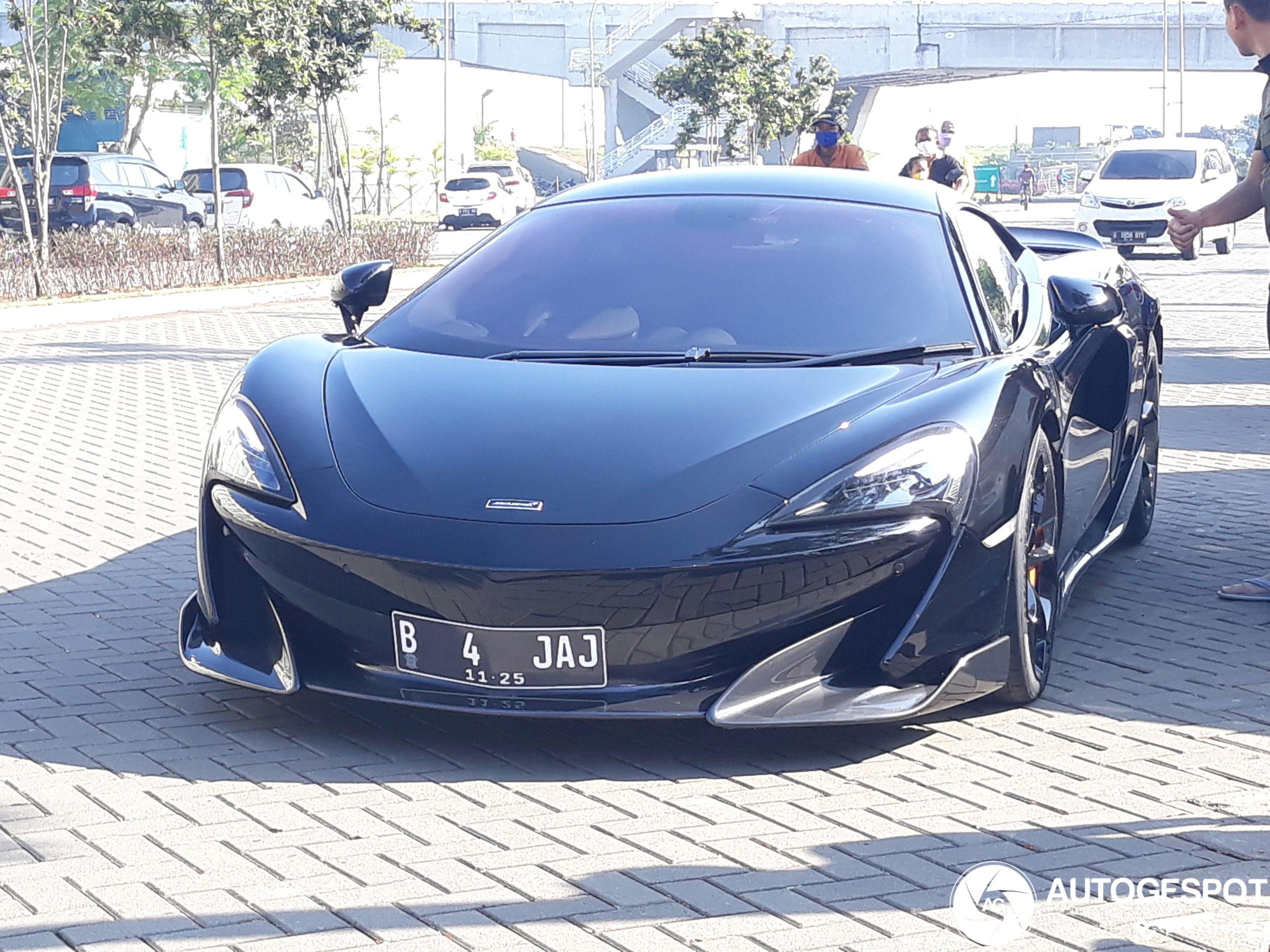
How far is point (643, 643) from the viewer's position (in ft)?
12.5

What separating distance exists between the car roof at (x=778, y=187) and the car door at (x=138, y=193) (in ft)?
76.1

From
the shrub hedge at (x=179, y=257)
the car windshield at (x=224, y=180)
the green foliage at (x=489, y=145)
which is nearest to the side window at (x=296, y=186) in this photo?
the car windshield at (x=224, y=180)

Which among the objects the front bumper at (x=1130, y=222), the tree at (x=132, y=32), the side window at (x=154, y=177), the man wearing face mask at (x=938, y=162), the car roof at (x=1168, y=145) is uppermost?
the tree at (x=132, y=32)

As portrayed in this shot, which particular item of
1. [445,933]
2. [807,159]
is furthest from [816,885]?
[807,159]

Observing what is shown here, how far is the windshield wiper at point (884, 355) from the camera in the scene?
444cm

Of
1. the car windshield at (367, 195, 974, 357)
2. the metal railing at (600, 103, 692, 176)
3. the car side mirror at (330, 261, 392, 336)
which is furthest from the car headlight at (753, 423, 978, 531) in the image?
the metal railing at (600, 103, 692, 176)

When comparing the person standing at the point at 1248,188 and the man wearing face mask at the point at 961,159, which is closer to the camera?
the person standing at the point at 1248,188

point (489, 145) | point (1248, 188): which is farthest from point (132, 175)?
point (489, 145)

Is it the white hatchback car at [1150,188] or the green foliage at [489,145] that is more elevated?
the green foliage at [489,145]

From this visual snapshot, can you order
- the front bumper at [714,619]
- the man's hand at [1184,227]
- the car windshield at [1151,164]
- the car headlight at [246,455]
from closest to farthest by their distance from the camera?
1. the front bumper at [714,619]
2. the car headlight at [246,455]
3. the man's hand at [1184,227]
4. the car windshield at [1151,164]

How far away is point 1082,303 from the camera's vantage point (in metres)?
5.11

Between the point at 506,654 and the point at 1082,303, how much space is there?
2.24 meters

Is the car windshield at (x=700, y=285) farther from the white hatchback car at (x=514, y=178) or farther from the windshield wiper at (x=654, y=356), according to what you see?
the white hatchback car at (x=514, y=178)

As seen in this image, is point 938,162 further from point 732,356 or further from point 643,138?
point 643,138
